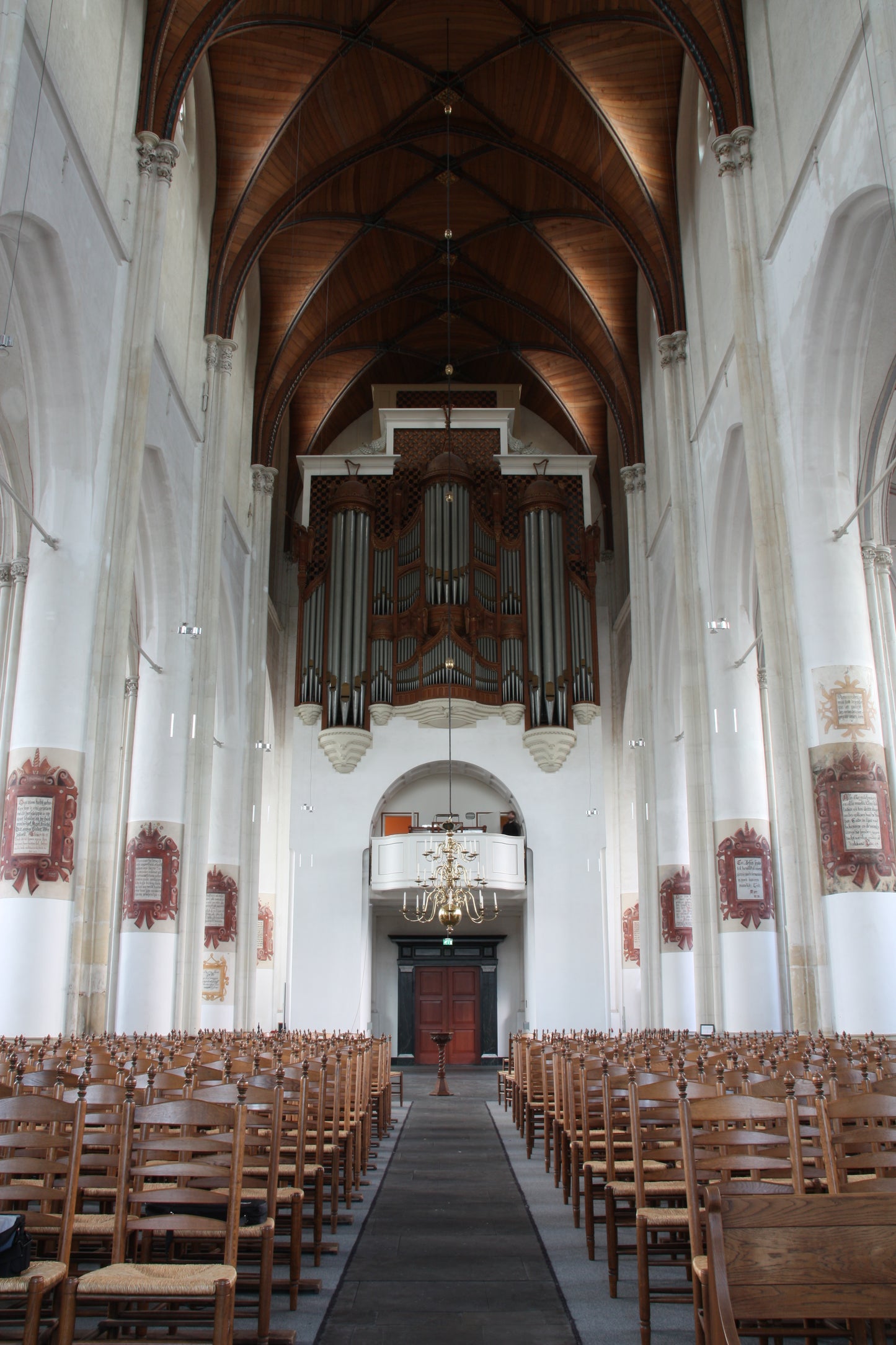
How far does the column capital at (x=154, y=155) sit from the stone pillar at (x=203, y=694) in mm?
4181

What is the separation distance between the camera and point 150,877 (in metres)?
14.6

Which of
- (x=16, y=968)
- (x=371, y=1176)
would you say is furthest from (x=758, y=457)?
(x=16, y=968)

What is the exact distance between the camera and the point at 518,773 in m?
23.6

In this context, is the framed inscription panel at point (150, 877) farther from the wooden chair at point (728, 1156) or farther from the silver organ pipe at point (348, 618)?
the wooden chair at point (728, 1156)

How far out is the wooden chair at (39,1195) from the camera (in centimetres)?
298

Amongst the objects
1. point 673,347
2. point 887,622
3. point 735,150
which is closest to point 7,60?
point 735,150

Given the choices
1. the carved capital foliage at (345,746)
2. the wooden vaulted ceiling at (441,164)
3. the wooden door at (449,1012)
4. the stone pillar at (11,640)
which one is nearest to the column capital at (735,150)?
the wooden vaulted ceiling at (441,164)

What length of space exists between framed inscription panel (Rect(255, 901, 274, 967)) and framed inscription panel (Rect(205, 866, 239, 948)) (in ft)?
14.4

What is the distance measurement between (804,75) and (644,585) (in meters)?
9.80

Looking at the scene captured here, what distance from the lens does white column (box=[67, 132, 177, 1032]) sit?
1058cm

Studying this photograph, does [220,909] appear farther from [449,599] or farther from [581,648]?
[581,648]

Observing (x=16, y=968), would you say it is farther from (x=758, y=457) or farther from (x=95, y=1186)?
(x=758, y=457)

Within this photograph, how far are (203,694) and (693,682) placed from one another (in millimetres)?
6979

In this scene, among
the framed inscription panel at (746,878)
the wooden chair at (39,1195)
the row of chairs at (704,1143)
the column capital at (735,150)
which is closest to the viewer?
the wooden chair at (39,1195)
